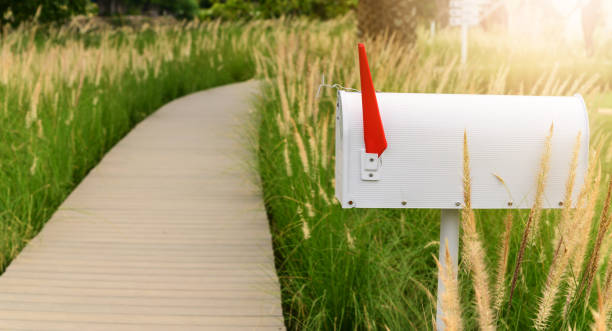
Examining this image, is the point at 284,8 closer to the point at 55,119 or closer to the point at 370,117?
the point at 55,119

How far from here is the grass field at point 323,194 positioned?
2.42m

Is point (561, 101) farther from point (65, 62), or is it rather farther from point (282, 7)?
point (282, 7)

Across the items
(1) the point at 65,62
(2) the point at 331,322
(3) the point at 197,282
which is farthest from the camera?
(1) the point at 65,62

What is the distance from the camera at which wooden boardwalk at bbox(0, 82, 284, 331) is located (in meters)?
3.24

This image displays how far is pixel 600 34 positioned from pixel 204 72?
7905 millimetres

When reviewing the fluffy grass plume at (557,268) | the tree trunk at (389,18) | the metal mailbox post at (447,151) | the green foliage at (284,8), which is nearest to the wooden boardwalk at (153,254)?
the metal mailbox post at (447,151)

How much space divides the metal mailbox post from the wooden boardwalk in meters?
1.37

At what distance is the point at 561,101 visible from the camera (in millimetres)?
2041

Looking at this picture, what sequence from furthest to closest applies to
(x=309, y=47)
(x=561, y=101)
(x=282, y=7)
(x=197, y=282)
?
(x=282, y=7)
(x=309, y=47)
(x=197, y=282)
(x=561, y=101)

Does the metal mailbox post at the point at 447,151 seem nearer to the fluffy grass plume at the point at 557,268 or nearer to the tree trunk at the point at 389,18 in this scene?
the fluffy grass plume at the point at 557,268

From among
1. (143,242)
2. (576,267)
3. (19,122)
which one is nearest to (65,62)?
(19,122)

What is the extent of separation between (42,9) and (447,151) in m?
12.9

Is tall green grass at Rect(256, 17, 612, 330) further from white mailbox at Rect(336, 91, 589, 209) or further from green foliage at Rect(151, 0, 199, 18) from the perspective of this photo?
green foliage at Rect(151, 0, 199, 18)

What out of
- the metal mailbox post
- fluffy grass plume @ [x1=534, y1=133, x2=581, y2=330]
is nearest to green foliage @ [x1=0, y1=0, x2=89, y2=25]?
the metal mailbox post
